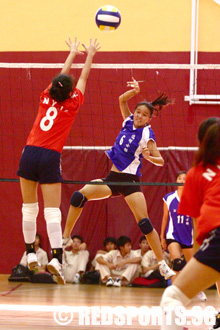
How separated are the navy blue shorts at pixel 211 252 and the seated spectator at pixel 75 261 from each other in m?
7.83

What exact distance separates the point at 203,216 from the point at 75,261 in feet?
25.8

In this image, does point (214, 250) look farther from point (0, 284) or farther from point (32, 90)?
point (32, 90)

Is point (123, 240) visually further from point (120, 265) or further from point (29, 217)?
point (29, 217)

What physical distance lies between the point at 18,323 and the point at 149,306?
2.48m

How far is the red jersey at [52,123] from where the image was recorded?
5949 mm

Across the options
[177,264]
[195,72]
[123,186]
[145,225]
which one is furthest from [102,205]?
[145,225]

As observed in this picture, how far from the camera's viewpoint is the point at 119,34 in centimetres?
1220

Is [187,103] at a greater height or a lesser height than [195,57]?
lesser

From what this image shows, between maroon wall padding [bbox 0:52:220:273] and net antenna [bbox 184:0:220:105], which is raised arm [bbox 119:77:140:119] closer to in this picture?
maroon wall padding [bbox 0:52:220:273]

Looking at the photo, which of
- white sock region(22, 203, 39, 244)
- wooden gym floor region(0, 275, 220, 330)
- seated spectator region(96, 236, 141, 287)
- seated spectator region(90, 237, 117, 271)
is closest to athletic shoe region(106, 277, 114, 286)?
seated spectator region(96, 236, 141, 287)

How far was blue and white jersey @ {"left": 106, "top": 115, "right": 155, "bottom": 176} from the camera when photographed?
6801mm

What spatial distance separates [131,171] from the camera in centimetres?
685

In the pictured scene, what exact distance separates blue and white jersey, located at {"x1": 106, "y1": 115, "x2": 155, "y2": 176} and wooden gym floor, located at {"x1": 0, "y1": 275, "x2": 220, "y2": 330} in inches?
72.9

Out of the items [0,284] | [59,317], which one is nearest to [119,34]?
[0,284]
